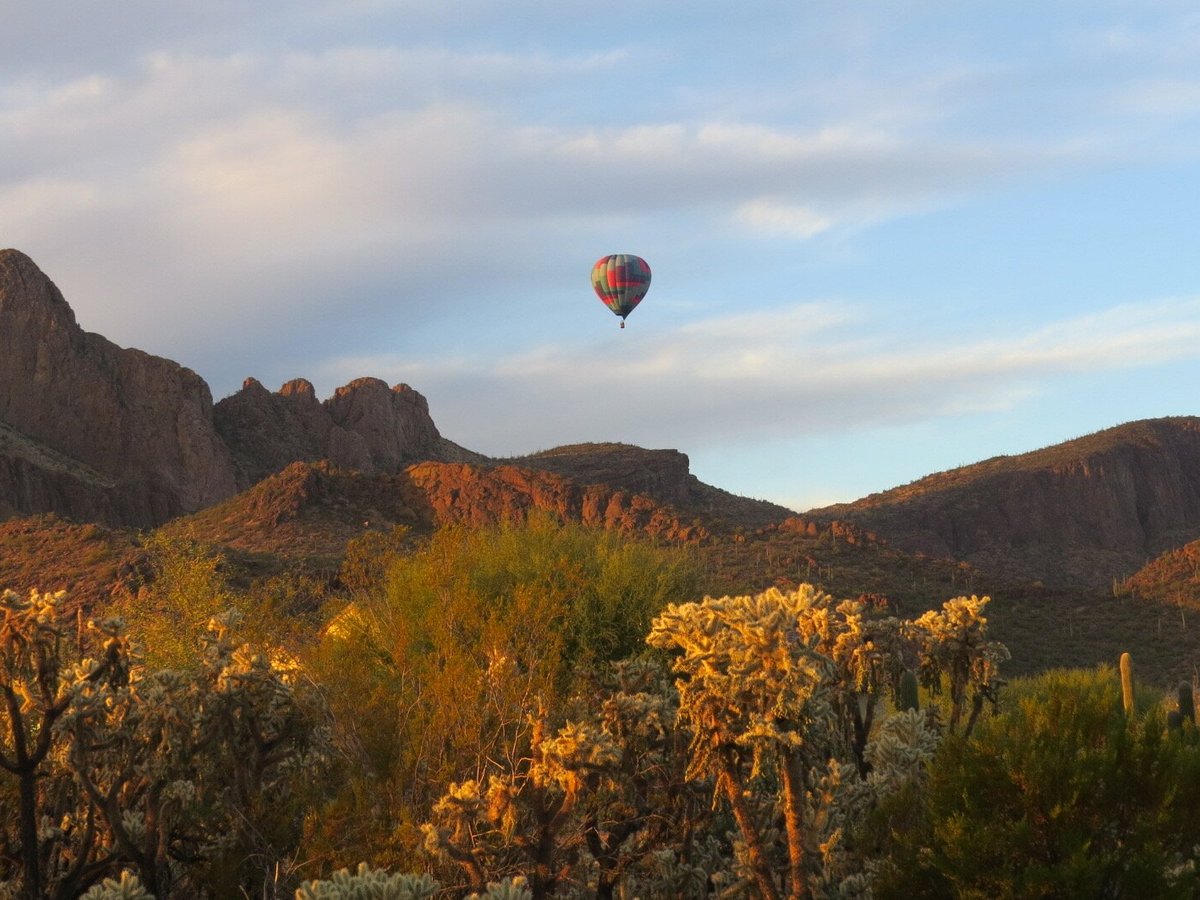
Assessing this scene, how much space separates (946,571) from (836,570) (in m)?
6.44

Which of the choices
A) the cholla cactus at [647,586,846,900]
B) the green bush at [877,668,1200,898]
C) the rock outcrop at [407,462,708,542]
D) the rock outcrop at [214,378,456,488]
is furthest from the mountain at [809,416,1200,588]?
the cholla cactus at [647,586,846,900]

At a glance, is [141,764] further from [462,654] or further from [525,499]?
[525,499]

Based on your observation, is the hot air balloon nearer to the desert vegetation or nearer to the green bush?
the desert vegetation

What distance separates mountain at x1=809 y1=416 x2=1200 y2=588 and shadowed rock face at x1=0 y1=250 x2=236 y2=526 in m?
43.8

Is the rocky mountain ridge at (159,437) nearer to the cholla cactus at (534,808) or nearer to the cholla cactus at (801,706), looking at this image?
the cholla cactus at (801,706)

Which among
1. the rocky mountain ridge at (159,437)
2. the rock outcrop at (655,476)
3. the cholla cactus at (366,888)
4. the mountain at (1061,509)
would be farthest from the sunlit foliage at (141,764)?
the mountain at (1061,509)

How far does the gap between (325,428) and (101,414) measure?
14789 millimetres

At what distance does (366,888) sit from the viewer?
905 centimetres

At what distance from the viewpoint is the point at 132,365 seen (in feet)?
304

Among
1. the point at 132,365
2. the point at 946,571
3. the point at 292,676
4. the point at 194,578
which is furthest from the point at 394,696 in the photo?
the point at 132,365

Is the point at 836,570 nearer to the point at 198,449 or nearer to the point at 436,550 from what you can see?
the point at 436,550

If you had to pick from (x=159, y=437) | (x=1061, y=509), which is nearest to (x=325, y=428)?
(x=159, y=437)

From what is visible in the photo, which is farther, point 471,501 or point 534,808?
point 471,501

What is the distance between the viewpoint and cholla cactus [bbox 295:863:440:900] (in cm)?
893
